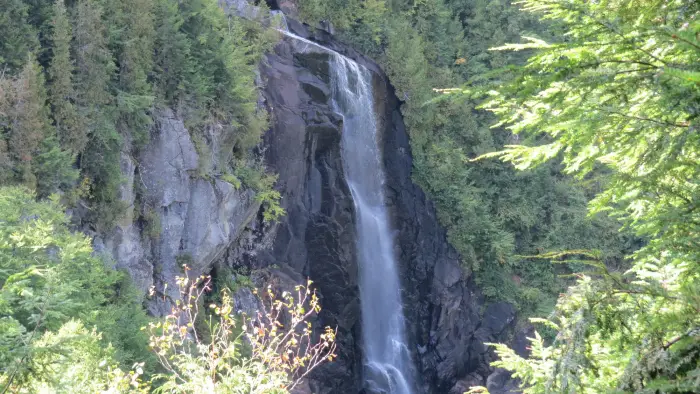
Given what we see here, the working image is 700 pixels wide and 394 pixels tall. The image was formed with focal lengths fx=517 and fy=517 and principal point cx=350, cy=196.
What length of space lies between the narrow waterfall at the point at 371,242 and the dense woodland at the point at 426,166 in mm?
2465

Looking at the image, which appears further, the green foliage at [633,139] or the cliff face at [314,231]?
the cliff face at [314,231]

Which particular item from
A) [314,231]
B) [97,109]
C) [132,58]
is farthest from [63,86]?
[314,231]

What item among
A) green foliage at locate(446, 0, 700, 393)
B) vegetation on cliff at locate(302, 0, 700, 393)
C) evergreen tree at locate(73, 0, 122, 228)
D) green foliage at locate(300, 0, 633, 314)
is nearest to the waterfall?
green foliage at locate(300, 0, 633, 314)

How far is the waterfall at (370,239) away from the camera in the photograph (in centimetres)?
1562

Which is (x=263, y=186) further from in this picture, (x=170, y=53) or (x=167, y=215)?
(x=170, y=53)

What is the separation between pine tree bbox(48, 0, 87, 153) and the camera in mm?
9234

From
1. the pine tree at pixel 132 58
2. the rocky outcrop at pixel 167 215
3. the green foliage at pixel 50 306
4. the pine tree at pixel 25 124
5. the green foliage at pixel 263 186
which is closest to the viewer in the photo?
the green foliage at pixel 50 306

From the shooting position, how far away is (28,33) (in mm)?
9055

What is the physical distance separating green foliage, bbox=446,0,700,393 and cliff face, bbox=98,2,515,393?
9091 millimetres

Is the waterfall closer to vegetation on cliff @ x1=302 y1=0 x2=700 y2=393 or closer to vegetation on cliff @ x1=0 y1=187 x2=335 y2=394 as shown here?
vegetation on cliff @ x1=0 y1=187 x2=335 y2=394

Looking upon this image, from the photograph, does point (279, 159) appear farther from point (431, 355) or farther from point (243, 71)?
point (431, 355)

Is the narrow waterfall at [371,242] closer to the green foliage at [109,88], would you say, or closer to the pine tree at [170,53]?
the green foliage at [109,88]

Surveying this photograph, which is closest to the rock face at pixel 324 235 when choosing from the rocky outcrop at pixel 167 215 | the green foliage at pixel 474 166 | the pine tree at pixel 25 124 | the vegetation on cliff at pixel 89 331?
the rocky outcrop at pixel 167 215

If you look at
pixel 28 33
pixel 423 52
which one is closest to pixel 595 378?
pixel 28 33
